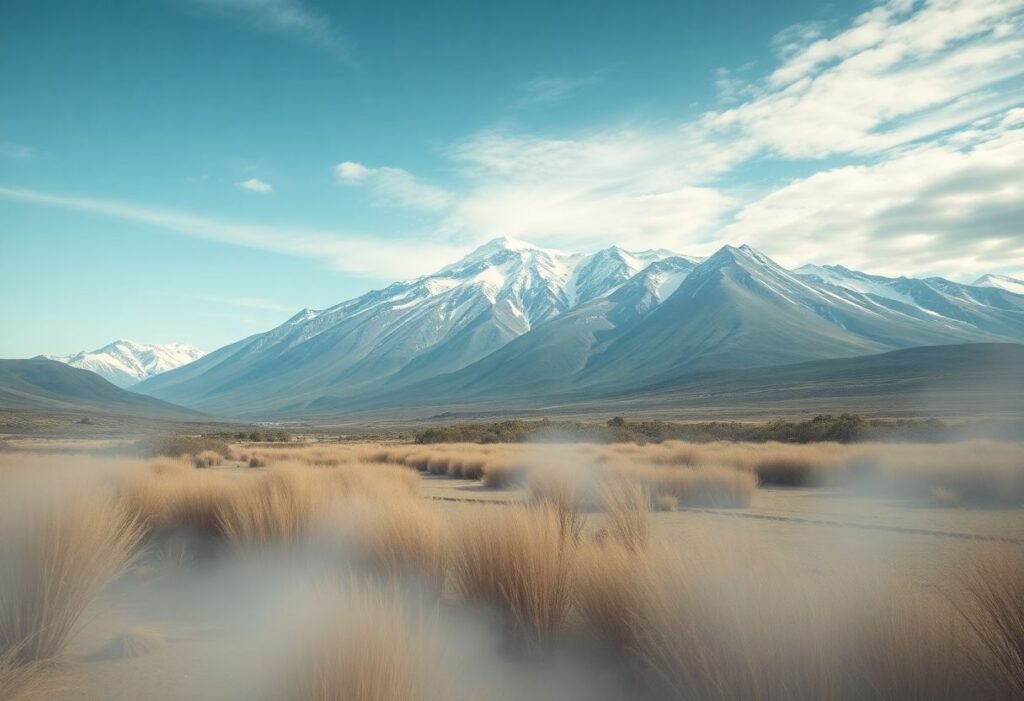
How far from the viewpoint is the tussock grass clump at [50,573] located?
4633 millimetres

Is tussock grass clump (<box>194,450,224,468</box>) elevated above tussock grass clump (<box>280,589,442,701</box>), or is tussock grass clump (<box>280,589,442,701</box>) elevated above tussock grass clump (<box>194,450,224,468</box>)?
tussock grass clump (<box>280,589,442,701</box>)

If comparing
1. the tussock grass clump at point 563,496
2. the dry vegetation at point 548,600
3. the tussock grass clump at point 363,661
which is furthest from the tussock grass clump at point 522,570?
the tussock grass clump at point 363,661

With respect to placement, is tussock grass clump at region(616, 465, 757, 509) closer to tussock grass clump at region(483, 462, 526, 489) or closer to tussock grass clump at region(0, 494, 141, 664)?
tussock grass clump at region(483, 462, 526, 489)

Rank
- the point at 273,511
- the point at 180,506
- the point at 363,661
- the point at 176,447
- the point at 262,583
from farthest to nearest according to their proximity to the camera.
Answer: the point at 176,447
the point at 180,506
the point at 273,511
the point at 262,583
the point at 363,661

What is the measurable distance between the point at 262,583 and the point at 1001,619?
6.00 meters

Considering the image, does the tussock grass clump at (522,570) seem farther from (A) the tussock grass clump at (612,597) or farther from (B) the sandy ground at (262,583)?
(B) the sandy ground at (262,583)

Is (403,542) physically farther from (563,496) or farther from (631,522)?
(563,496)

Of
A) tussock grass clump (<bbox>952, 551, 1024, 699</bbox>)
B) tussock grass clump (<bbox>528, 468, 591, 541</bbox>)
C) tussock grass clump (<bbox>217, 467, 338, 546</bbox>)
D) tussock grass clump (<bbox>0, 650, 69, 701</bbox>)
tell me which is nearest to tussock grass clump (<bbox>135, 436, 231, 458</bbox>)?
tussock grass clump (<bbox>528, 468, 591, 541</bbox>)

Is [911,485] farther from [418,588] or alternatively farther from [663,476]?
[418,588]

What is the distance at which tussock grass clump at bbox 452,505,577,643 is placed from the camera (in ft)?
15.7

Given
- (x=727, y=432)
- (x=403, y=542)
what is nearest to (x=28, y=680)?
(x=403, y=542)

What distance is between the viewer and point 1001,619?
3494mm

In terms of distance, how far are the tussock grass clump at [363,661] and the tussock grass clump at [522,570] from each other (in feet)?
4.01

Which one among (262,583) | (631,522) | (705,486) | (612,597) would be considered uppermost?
(631,522)
